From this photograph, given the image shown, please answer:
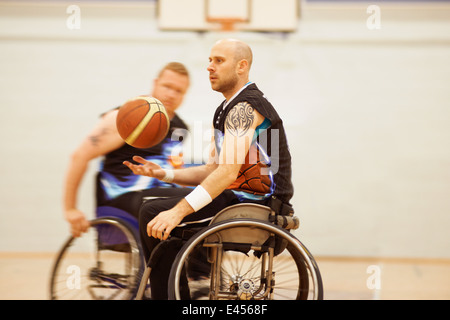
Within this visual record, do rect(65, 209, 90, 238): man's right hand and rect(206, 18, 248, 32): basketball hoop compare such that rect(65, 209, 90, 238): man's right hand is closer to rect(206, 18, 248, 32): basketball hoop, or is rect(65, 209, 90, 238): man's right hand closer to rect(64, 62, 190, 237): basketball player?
rect(64, 62, 190, 237): basketball player

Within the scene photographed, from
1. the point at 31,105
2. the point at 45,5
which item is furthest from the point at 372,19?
the point at 31,105

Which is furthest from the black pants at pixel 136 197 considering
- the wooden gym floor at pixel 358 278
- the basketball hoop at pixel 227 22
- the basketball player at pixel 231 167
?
the basketball hoop at pixel 227 22

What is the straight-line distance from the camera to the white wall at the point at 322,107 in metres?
4.55

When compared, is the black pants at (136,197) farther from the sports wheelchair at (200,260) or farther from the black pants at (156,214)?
the black pants at (156,214)

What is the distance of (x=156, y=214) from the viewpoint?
2027 millimetres

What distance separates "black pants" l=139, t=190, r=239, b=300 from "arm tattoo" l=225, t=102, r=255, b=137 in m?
0.32

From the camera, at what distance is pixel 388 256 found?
14.9ft

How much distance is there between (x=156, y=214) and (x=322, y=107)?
301 cm

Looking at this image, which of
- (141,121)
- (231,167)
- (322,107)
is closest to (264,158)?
(231,167)

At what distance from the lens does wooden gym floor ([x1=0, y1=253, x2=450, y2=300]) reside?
133 inches

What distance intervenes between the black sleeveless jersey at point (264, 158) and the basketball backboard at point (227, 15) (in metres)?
2.10

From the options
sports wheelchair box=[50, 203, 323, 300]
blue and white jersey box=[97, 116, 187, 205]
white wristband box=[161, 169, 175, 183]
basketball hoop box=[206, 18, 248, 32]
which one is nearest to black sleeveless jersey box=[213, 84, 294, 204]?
sports wheelchair box=[50, 203, 323, 300]

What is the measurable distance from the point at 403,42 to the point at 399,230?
6.27 feet

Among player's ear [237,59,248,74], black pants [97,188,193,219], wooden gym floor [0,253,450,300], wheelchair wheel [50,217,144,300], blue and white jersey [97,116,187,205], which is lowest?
wooden gym floor [0,253,450,300]
